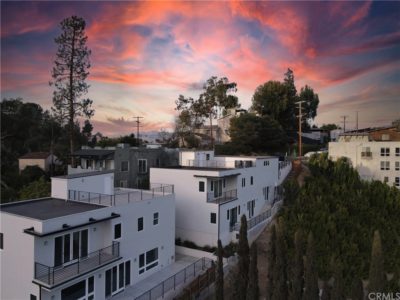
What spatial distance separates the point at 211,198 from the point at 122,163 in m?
10.7

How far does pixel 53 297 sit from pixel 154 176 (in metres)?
11.7

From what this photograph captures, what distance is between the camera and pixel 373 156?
35.8 metres

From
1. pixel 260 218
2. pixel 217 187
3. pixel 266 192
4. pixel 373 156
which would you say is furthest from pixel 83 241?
pixel 373 156

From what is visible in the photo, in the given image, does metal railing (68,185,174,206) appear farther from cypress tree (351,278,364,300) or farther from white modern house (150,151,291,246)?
cypress tree (351,278,364,300)

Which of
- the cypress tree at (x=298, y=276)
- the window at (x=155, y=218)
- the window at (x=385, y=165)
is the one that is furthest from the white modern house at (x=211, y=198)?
the window at (x=385, y=165)

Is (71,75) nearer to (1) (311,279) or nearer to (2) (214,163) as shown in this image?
(2) (214,163)

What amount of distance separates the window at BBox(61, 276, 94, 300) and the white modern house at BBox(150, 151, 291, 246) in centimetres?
898

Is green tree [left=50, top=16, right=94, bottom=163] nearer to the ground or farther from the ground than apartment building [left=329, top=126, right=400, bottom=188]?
farther from the ground

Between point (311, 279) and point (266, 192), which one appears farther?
point (266, 192)

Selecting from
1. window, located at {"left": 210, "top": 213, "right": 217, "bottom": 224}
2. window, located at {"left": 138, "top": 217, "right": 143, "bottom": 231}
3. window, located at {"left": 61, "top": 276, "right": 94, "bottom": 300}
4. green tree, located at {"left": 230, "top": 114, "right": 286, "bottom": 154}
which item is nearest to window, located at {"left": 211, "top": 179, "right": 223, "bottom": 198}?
window, located at {"left": 210, "top": 213, "right": 217, "bottom": 224}

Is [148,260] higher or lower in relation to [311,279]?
lower

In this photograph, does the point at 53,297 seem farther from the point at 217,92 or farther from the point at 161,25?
the point at 217,92

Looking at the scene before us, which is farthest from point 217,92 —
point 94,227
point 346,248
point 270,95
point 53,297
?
point 53,297

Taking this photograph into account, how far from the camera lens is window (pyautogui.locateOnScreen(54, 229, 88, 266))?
11828 mm
